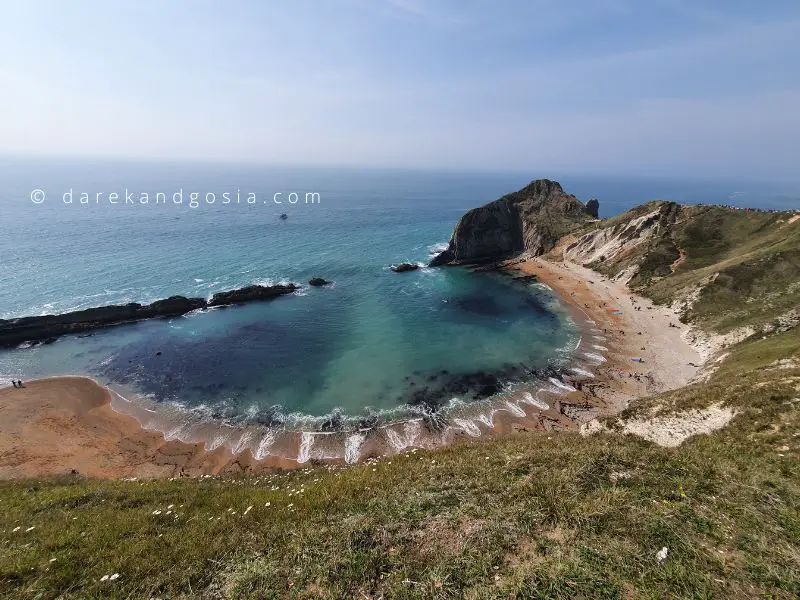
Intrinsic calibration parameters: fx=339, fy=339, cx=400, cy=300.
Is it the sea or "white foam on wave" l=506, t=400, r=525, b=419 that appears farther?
the sea

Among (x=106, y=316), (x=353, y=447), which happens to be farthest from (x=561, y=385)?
(x=106, y=316)

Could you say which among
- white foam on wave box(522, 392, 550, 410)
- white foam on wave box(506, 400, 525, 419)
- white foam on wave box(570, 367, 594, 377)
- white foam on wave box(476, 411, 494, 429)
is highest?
white foam on wave box(570, 367, 594, 377)

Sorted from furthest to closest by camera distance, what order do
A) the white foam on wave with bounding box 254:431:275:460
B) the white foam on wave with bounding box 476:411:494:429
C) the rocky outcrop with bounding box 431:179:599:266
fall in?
1. the rocky outcrop with bounding box 431:179:599:266
2. the white foam on wave with bounding box 476:411:494:429
3. the white foam on wave with bounding box 254:431:275:460

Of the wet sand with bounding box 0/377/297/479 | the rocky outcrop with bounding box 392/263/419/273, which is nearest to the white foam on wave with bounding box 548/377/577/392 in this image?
the wet sand with bounding box 0/377/297/479

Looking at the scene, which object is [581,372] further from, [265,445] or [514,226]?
[514,226]

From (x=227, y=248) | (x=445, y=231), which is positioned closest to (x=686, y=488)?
(x=227, y=248)

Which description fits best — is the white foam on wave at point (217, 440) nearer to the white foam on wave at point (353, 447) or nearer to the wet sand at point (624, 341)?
the white foam on wave at point (353, 447)

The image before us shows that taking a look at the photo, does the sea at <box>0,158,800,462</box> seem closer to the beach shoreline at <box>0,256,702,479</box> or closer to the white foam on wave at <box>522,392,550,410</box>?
the beach shoreline at <box>0,256,702,479</box>

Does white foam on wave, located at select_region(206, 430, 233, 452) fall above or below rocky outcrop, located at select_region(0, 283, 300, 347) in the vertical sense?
below
